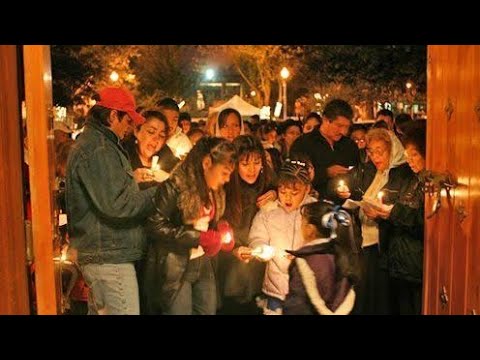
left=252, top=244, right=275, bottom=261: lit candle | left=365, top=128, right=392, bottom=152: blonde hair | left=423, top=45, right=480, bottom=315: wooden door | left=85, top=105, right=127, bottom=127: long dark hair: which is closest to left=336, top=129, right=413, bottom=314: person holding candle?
left=365, top=128, right=392, bottom=152: blonde hair

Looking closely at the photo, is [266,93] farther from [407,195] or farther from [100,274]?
[100,274]

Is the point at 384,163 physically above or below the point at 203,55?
below

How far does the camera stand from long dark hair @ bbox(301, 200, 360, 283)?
3262 mm

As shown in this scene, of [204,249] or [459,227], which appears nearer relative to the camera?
[459,227]

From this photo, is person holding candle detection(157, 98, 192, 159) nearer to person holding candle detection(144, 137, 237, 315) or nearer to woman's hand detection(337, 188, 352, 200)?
person holding candle detection(144, 137, 237, 315)

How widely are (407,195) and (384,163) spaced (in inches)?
7.5

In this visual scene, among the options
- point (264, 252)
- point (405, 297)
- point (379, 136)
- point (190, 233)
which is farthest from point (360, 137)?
point (190, 233)

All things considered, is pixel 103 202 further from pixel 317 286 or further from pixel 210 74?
pixel 317 286

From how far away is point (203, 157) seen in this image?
10.5 ft

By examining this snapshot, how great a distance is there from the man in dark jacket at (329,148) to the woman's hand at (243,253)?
0.44 metres

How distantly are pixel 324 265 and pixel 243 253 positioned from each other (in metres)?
0.40

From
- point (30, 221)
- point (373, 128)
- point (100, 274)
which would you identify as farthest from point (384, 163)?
point (30, 221)

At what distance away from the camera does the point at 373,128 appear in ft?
10.6
